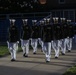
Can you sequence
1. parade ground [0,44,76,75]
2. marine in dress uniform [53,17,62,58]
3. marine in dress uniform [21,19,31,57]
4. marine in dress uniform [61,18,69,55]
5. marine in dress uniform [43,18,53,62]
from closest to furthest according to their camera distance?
parade ground [0,44,76,75] → marine in dress uniform [43,18,53,62] → marine in dress uniform [53,17,62,58] → marine in dress uniform [21,19,31,57] → marine in dress uniform [61,18,69,55]

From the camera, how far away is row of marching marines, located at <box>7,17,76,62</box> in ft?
56.7

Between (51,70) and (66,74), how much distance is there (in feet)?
5.42

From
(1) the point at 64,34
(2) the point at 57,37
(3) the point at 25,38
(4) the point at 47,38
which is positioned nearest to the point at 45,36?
(4) the point at 47,38

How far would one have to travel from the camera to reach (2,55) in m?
21.4

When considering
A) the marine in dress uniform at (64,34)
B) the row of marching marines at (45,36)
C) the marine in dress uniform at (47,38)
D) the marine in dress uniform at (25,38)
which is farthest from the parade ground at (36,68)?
the marine in dress uniform at (64,34)

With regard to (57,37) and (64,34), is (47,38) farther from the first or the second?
(64,34)

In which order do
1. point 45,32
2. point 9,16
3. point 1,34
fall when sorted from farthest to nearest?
point 9,16, point 1,34, point 45,32

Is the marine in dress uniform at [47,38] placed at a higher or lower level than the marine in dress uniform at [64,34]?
higher

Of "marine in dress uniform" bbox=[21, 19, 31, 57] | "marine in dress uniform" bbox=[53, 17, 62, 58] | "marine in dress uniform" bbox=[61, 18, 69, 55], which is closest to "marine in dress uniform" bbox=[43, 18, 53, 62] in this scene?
"marine in dress uniform" bbox=[53, 17, 62, 58]

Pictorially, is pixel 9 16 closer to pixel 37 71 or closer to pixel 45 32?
pixel 45 32

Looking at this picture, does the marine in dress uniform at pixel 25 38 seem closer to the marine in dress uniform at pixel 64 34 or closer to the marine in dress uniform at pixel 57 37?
the marine in dress uniform at pixel 57 37

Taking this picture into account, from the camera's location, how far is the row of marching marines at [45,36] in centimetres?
1728

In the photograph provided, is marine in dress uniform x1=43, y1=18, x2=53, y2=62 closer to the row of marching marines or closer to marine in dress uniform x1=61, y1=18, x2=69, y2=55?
the row of marching marines

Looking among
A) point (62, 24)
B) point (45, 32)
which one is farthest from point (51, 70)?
point (62, 24)
